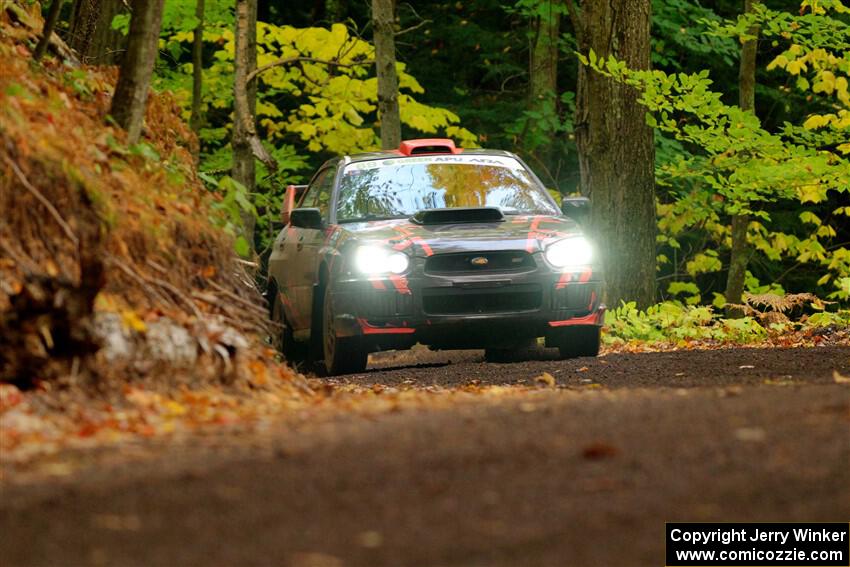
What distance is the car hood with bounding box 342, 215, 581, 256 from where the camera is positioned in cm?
1147

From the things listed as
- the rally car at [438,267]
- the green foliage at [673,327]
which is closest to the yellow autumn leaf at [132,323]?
the rally car at [438,267]

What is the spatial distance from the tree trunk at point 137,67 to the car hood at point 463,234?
2.20 meters

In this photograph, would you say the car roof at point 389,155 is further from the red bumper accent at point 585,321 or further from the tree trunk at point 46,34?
the tree trunk at point 46,34

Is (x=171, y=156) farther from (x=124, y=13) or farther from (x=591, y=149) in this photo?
(x=124, y=13)

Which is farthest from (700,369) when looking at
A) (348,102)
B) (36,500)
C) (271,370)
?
(348,102)

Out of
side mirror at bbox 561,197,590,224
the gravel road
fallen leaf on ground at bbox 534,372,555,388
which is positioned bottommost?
fallen leaf on ground at bbox 534,372,555,388

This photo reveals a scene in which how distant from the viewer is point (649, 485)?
537 centimetres

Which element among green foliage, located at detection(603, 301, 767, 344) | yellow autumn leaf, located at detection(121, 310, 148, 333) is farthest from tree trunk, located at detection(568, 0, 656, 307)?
yellow autumn leaf, located at detection(121, 310, 148, 333)

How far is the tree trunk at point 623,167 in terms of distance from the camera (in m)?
17.5

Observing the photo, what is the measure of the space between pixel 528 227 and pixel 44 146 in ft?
14.9

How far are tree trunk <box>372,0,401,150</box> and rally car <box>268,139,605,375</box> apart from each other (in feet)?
23.0

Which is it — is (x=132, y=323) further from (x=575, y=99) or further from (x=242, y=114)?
(x=575, y=99)

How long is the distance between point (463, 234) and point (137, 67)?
10.00 ft

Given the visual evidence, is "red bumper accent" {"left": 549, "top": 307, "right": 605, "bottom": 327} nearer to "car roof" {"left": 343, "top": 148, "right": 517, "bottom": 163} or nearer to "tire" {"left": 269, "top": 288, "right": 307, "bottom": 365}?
"car roof" {"left": 343, "top": 148, "right": 517, "bottom": 163}
